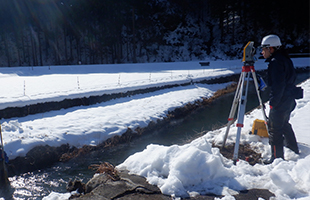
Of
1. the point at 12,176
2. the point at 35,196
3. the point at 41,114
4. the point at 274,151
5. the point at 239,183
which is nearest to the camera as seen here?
the point at 239,183

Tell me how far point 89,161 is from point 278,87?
5628 millimetres

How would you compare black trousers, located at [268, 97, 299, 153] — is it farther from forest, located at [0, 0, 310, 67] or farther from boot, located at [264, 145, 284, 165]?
forest, located at [0, 0, 310, 67]

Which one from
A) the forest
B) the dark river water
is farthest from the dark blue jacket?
the forest

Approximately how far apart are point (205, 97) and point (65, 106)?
9.34 metres

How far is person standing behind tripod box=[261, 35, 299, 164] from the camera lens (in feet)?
12.0

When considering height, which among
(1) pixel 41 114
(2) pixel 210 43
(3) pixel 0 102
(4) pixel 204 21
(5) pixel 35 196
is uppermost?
(4) pixel 204 21

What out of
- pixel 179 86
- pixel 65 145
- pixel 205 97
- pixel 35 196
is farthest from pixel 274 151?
pixel 179 86

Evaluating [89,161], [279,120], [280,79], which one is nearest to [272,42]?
[280,79]

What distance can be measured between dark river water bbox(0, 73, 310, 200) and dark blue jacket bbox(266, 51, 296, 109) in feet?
3.11

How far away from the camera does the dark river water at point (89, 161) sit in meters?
5.24

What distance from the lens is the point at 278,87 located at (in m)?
3.65

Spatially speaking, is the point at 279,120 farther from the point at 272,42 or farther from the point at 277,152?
the point at 272,42

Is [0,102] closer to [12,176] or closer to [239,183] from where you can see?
[12,176]

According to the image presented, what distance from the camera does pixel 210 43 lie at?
43844 mm
